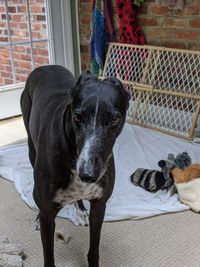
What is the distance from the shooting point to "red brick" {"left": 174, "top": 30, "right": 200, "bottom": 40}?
8.79ft

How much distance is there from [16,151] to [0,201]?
574 mm

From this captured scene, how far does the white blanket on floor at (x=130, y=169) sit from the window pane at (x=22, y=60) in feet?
3.25

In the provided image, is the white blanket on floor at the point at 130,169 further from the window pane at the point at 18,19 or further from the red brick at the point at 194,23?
the window pane at the point at 18,19

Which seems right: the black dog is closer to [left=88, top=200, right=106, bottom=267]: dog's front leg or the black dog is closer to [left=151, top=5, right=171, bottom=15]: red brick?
[left=88, top=200, right=106, bottom=267]: dog's front leg

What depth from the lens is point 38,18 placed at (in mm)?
3371

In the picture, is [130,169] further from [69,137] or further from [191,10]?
[191,10]

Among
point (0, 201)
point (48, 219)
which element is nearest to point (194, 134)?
point (0, 201)

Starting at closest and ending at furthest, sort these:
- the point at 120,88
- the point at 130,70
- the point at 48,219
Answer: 1. the point at 120,88
2. the point at 48,219
3. the point at 130,70

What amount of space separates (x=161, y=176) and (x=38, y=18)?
2034mm

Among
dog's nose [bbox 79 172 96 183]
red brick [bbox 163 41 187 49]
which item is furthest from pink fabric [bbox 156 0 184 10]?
dog's nose [bbox 79 172 96 183]

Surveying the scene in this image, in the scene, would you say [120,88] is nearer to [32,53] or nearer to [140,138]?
[140,138]

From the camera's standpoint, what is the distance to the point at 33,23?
336cm

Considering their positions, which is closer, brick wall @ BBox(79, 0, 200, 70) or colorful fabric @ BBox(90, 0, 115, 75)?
brick wall @ BBox(79, 0, 200, 70)

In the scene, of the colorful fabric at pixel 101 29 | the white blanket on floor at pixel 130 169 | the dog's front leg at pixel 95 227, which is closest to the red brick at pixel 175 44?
the colorful fabric at pixel 101 29
